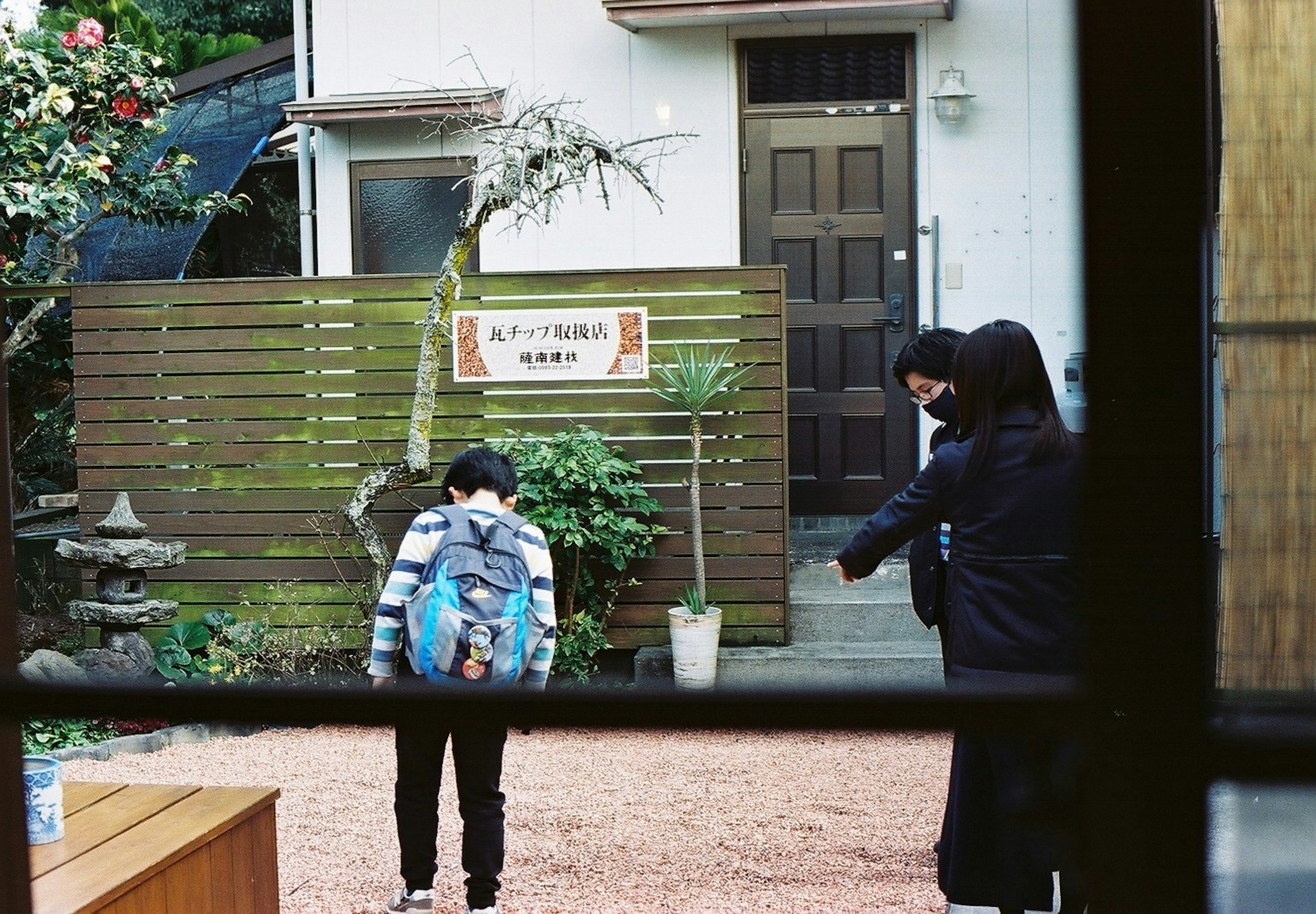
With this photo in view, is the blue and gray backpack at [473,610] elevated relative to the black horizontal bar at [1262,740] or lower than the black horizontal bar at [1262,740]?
lower

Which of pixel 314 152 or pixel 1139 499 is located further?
pixel 314 152

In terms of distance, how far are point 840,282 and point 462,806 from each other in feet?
15.1

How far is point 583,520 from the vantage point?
6.06 m

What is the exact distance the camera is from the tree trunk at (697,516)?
611 centimetres

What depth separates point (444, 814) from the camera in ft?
15.2

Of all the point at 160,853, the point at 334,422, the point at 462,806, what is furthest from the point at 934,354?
the point at 334,422

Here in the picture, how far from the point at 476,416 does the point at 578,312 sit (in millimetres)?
706

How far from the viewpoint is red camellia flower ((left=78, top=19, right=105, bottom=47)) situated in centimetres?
641

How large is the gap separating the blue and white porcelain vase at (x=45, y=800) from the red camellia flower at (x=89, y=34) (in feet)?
16.2

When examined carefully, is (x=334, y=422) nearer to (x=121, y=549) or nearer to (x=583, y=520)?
(x=121, y=549)

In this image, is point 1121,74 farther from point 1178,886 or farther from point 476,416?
point 476,416

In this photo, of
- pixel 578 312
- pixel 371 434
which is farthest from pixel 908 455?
pixel 371 434

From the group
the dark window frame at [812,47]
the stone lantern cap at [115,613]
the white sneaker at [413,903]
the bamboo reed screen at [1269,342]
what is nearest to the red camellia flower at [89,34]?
the stone lantern cap at [115,613]

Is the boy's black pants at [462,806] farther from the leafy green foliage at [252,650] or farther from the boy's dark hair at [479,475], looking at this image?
the leafy green foliage at [252,650]
